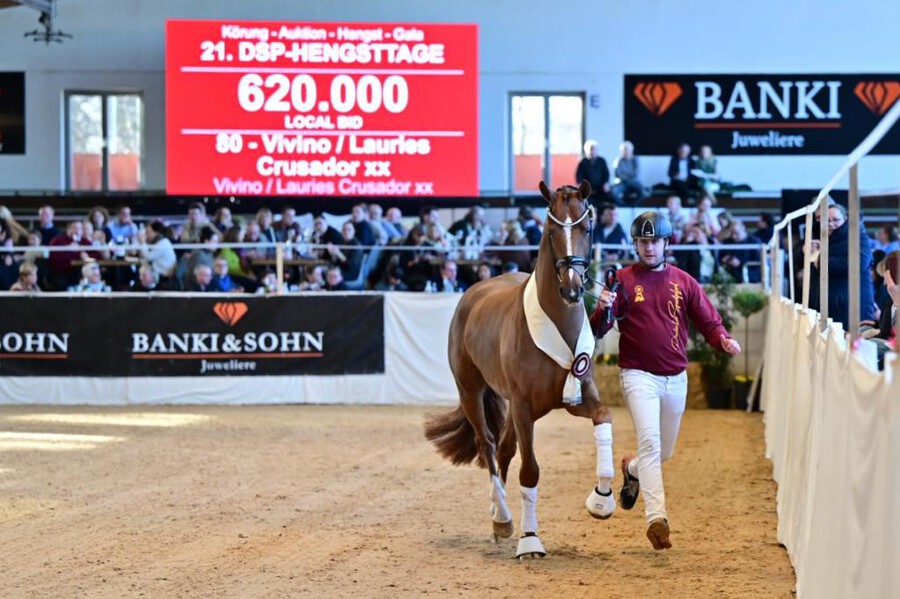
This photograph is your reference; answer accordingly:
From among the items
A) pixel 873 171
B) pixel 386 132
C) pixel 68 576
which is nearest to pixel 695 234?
pixel 386 132

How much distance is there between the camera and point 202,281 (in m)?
17.5

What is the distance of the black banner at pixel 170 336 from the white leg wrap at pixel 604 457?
397 inches

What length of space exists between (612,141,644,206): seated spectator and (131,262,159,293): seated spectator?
25.1 ft

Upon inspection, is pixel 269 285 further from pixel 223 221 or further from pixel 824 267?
pixel 824 267

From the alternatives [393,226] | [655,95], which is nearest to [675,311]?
[393,226]

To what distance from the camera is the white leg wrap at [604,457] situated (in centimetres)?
709

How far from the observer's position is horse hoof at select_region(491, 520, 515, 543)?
787 cm

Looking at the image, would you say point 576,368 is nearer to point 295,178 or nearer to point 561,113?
point 295,178

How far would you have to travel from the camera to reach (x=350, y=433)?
13883 millimetres

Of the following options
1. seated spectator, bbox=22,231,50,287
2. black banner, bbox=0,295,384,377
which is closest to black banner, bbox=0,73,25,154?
seated spectator, bbox=22,231,50,287

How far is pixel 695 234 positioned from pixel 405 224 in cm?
545

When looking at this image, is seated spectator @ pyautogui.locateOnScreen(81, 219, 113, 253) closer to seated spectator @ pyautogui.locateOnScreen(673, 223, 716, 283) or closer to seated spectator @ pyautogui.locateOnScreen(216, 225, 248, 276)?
seated spectator @ pyautogui.locateOnScreen(216, 225, 248, 276)

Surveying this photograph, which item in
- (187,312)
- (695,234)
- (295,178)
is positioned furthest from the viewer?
(295,178)

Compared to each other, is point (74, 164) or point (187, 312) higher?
point (74, 164)
